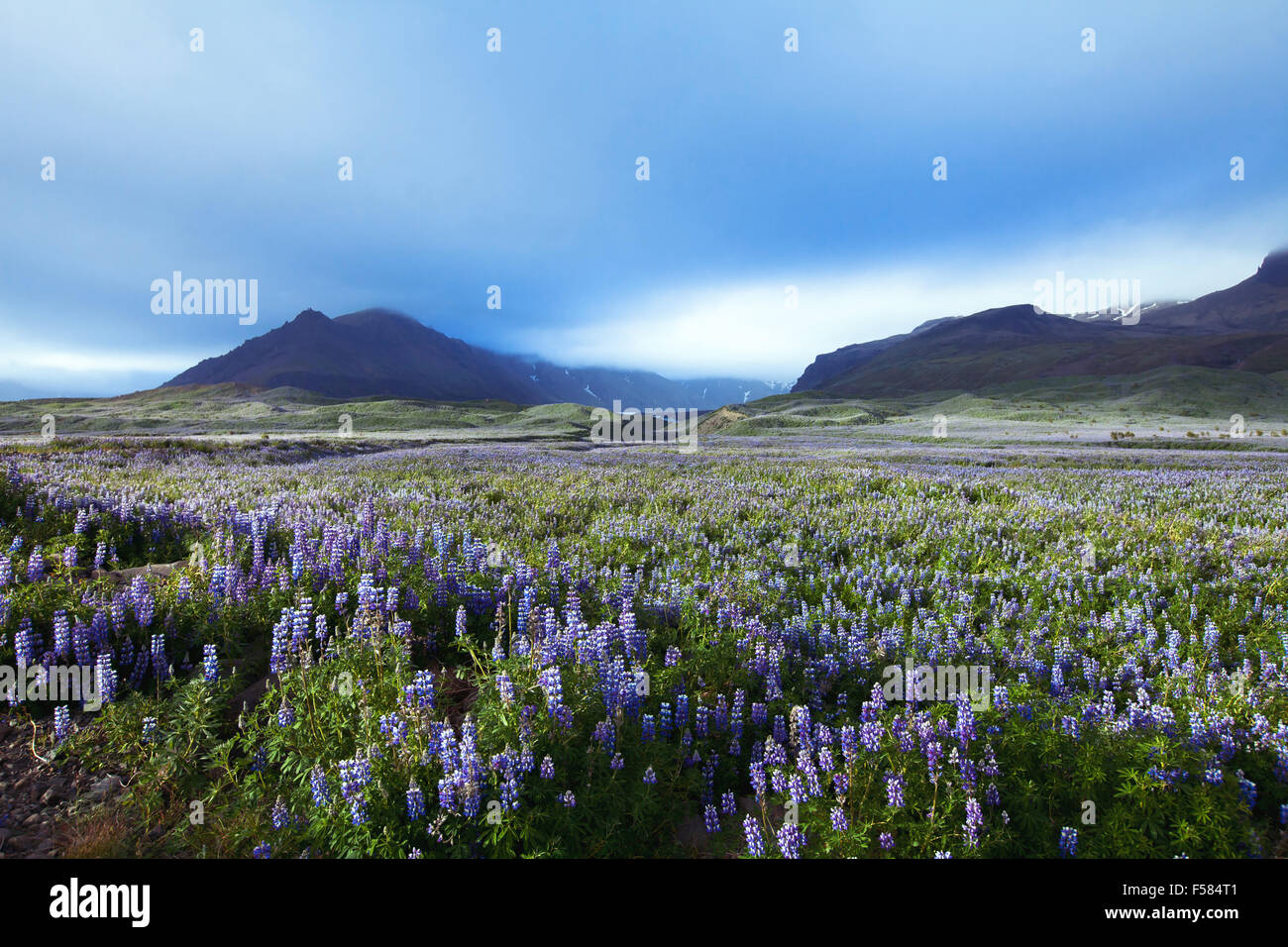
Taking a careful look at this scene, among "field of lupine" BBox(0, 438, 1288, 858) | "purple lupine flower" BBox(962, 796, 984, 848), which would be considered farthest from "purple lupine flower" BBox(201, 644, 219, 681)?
"purple lupine flower" BBox(962, 796, 984, 848)

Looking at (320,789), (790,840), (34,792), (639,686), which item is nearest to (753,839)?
(790,840)

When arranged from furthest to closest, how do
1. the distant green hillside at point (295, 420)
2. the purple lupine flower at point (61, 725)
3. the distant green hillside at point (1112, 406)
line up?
1. the distant green hillside at point (1112, 406)
2. the distant green hillside at point (295, 420)
3. the purple lupine flower at point (61, 725)

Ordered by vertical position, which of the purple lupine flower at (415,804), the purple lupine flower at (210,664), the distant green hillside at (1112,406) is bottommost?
the purple lupine flower at (415,804)

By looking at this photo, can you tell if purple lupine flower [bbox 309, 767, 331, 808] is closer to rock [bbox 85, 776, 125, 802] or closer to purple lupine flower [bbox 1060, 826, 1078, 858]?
rock [bbox 85, 776, 125, 802]

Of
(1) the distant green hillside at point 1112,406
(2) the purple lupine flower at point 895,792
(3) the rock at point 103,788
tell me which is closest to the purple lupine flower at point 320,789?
(3) the rock at point 103,788

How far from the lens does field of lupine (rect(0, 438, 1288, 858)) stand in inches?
115

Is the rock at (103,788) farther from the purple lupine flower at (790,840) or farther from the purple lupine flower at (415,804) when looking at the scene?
the purple lupine flower at (790,840)

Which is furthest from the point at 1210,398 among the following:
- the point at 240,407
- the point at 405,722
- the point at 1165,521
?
the point at 240,407

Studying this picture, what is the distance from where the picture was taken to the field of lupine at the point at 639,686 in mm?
2910

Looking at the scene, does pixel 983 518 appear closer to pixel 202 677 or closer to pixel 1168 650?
pixel 1168 650

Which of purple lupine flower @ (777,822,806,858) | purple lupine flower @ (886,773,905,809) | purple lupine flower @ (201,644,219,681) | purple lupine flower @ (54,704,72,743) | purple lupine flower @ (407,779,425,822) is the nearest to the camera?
purple lupine flower @ (777,822,806,858)
